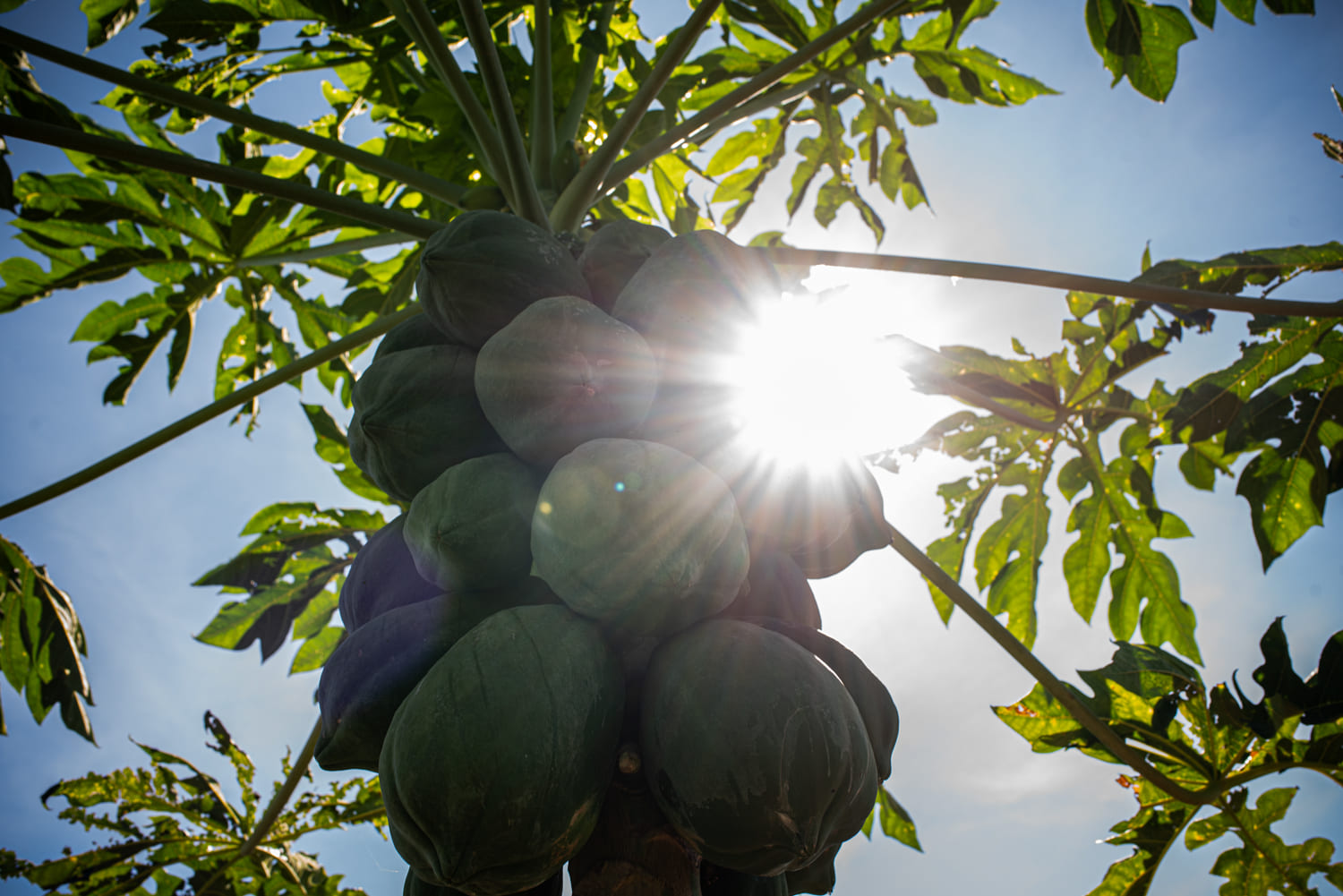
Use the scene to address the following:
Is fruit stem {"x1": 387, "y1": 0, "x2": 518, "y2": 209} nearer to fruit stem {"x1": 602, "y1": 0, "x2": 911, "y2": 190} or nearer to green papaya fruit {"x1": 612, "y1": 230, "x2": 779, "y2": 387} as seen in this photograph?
fruit stem {"x1": 602, "y1": 0, "x2": 911, "y2": 190}

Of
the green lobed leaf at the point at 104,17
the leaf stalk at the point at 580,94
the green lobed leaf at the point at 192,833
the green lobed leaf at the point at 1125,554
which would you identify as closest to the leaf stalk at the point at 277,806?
the green lobed leaf at the point at 192,833

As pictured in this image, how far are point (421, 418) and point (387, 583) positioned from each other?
0.85 ft

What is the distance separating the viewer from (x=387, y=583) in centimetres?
120

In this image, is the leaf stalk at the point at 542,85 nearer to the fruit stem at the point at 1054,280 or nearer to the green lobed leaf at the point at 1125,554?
the fruit stem at the point at 1054,280

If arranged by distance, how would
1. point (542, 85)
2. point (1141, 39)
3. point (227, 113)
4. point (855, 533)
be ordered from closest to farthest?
1. point (855, 533)
2. point (227, 113)
3. point (542, 85)
4. point (1141, 39)

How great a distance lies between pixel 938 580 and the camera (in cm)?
191

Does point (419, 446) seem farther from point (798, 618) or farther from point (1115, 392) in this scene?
point (1115, 392)

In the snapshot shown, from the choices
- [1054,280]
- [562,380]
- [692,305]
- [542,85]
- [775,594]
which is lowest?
[775,594]

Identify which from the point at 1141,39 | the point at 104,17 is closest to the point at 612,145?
the point at 1141,39

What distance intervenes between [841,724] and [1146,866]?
2.09 m

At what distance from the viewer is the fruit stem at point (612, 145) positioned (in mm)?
2047

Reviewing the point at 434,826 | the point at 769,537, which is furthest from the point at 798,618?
the point at 434,826

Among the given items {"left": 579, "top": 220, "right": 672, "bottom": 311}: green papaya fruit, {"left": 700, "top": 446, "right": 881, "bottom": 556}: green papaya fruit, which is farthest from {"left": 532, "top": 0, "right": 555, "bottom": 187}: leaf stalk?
{"left": 700, "top": 446, "right": 881, "bottom": 556}: green papaya fruit

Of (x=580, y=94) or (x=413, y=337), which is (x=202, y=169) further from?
(x=580, y=94)
